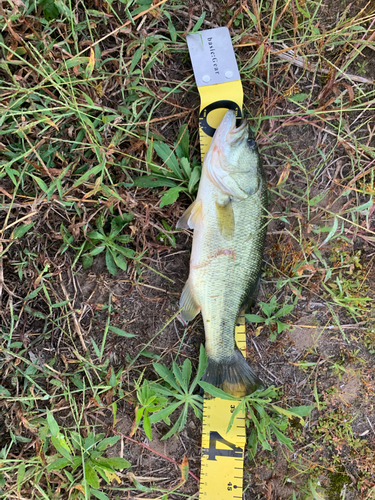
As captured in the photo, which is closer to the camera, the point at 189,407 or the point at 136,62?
the point at 136,62

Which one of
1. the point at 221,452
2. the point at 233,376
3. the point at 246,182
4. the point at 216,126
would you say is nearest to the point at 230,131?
the point at 216,126

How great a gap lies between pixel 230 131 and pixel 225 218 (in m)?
0.66

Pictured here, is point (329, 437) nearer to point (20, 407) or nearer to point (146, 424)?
point (146, 424)

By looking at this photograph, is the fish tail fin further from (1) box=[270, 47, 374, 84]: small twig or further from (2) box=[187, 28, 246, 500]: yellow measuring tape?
(1) box=[270, 47, 374, 84]: small twig

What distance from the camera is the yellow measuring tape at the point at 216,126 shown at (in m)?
2.57

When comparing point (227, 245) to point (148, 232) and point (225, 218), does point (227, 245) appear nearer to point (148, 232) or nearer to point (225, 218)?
point (225, 218)

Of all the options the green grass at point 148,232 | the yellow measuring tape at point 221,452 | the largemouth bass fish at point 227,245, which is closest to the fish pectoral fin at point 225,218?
the largemouth bass fish at point 227,245

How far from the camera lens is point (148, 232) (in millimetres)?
2660

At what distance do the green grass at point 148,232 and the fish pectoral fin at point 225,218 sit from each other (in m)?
0.31

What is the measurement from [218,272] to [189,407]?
123cm

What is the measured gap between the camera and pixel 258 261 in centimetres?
252

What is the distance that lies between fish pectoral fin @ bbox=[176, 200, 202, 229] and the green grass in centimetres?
13

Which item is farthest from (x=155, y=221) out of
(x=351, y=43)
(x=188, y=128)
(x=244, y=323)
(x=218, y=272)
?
(x=351, y=43)

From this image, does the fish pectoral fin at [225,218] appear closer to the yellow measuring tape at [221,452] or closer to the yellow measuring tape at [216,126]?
the yellow measuring tape at [216,126]
